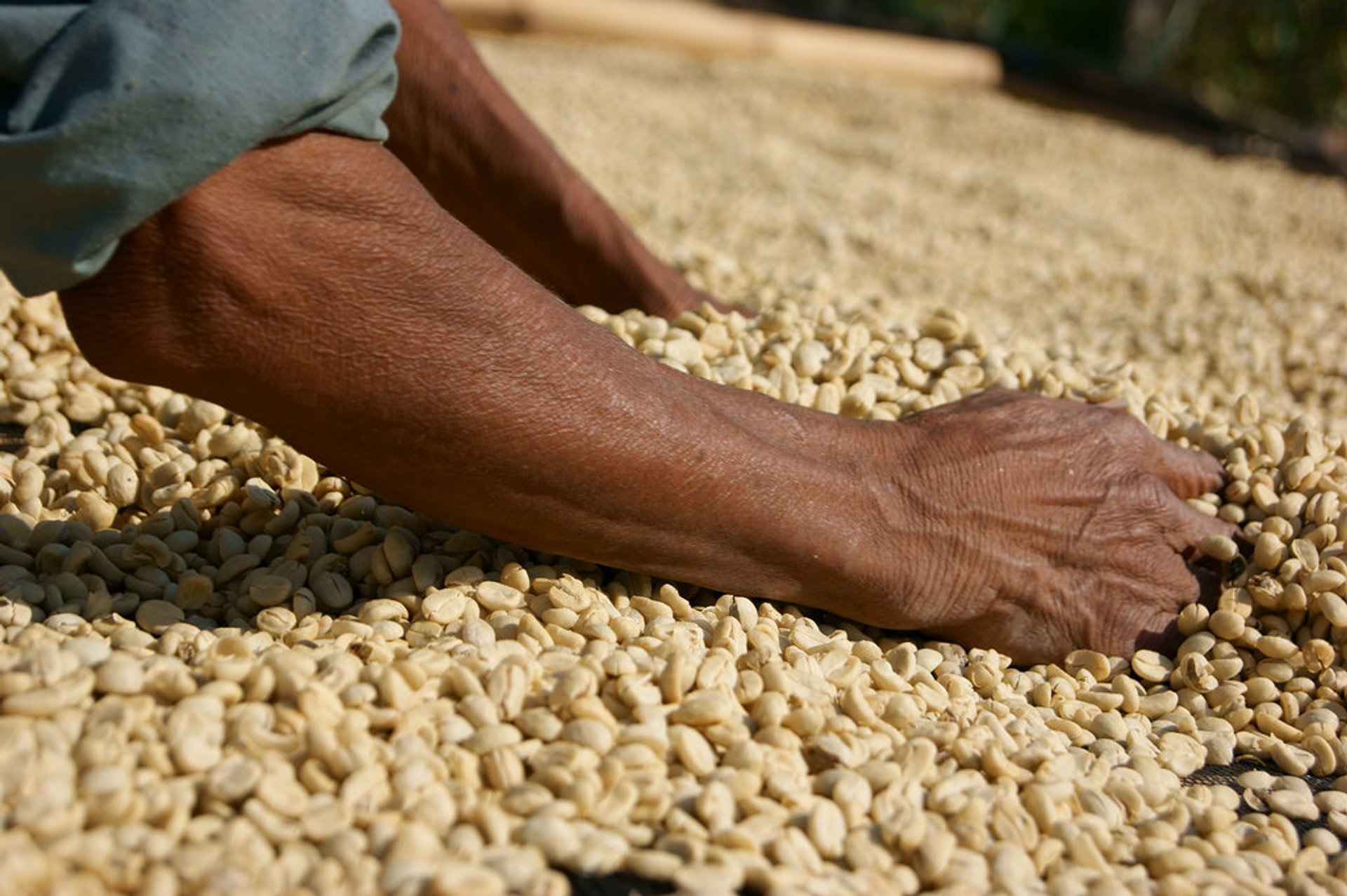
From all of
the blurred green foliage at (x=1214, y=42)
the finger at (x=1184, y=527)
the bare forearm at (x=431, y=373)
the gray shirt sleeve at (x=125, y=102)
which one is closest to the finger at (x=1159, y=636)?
the finger at (x=1184, y=527)

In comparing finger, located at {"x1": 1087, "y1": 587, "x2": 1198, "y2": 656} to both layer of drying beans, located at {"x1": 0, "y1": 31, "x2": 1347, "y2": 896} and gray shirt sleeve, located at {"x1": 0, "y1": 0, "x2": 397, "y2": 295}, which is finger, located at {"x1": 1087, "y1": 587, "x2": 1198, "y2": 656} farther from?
gray shirt sleeve, located at {"x1": 0, "y1": 0, "x2": 397, "y2": 295}

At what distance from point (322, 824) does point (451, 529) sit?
58 cm

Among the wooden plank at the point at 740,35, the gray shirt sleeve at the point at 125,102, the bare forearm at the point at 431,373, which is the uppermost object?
the gray shirt sleeve at the point at 125,102

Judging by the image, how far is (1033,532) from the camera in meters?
1.74

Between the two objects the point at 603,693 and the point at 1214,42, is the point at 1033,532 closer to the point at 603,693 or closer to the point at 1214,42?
the point at 603,693

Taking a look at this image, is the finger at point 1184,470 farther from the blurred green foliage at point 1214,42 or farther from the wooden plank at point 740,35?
the blurred green foliage at point 1214,42

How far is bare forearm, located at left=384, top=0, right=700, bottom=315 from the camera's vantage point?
6.80 ft

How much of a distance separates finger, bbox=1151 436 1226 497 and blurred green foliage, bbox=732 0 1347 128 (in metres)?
6.48

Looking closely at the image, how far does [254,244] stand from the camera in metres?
1.23

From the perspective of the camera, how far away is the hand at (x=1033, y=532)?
1668mm

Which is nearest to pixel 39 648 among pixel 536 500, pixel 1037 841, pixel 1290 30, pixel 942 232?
pixel 536 500

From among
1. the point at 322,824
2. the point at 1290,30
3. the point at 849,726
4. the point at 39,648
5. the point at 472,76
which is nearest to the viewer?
the point at 322,824

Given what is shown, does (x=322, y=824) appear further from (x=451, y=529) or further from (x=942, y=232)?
(x=942, y=232)

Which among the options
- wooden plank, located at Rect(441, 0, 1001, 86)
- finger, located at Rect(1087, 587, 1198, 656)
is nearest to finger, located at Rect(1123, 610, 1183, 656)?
finger, located at Rect(1087, 587, 1198, 656)
